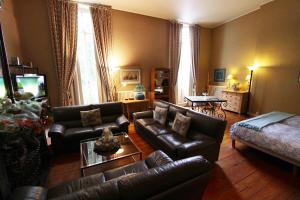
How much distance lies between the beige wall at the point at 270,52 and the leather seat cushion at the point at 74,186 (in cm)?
533

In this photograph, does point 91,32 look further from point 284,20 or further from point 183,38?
point 284,20

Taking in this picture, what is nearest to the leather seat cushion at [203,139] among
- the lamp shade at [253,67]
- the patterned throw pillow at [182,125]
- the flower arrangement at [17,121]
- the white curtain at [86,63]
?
the patterned throw pillow at [182,125]

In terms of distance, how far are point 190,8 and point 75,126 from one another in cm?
472

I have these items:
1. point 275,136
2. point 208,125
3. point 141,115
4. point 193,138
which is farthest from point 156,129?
point 275,136

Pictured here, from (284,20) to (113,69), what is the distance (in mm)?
5240

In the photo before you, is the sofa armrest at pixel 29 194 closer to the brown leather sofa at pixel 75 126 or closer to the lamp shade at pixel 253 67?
the brown leather sofa at pixel 75 126

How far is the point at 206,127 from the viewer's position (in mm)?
2443

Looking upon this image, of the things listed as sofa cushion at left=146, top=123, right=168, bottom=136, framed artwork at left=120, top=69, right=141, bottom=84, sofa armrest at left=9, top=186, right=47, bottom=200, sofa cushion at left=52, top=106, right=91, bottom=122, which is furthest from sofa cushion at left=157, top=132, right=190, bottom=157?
framed artwork at left=120, top=69, right=141, bottom=84

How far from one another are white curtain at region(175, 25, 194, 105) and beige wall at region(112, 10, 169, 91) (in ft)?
2.75

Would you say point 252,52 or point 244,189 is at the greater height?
point 252,52

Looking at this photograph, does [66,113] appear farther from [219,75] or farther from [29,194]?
[219,75]

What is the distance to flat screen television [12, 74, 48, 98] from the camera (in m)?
2.89

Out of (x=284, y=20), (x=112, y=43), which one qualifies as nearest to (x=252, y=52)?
(x=284, y=20)

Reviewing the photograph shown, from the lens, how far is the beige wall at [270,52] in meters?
4.00
